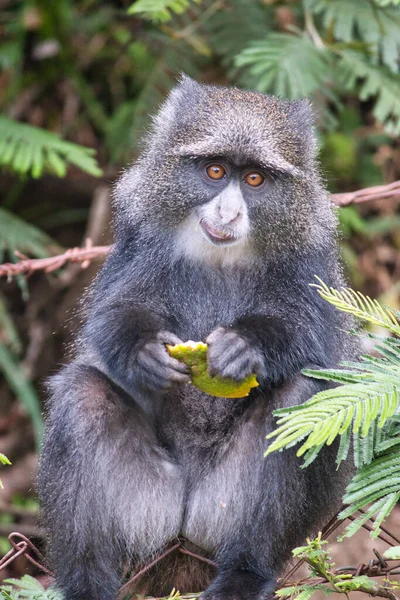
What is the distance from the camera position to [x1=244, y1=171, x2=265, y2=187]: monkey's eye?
4848 millimetres

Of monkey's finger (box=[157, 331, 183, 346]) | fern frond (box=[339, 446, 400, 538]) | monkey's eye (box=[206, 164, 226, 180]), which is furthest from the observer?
monkey's eye (box=[206, 164, 226, 180])

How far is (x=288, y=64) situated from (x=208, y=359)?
127 inches

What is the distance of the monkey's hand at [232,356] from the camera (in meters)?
4.27

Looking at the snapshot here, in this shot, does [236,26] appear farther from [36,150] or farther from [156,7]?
[36,150]

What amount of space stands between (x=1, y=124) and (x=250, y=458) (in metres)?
4.12

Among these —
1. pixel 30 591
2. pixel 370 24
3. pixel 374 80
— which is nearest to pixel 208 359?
pixel 30 591

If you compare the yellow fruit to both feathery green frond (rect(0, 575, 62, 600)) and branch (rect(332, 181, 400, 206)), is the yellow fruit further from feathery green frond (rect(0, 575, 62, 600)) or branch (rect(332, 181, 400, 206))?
branch (rect(332, 181, 400, 206))

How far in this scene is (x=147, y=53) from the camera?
9516 millimetres

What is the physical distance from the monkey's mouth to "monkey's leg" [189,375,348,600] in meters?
0.79

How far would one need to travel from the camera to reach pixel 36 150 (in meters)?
7.05

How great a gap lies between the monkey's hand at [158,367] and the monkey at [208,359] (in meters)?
0.01

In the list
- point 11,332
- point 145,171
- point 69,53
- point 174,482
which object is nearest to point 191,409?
point 174,482

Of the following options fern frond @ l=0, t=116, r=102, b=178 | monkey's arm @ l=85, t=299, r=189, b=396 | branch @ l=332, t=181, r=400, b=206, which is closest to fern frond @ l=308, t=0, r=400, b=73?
branch @ l=332, t=181, r=400, b=206

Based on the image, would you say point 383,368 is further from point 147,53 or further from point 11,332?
point 147,53
